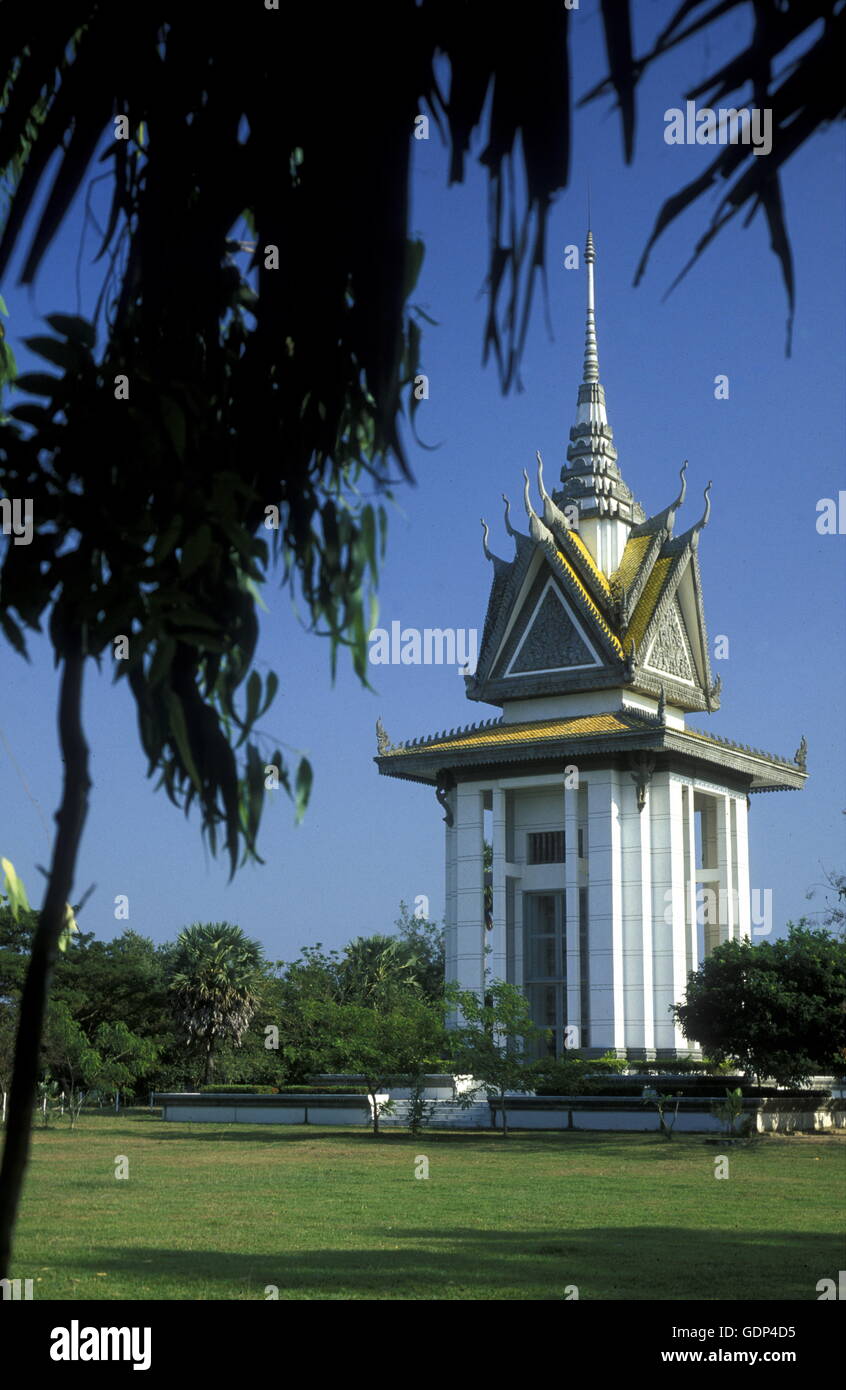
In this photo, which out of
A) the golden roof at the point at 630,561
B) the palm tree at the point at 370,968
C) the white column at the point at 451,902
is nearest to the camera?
the white column at the point at 451,902

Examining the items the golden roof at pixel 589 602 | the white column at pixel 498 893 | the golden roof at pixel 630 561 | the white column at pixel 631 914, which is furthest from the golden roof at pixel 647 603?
the white column at pixel 498 893

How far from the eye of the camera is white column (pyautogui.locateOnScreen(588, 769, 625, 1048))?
4366 cm

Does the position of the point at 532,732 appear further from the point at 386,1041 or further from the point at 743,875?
the point at 386,1041

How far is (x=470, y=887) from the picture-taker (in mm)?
47500

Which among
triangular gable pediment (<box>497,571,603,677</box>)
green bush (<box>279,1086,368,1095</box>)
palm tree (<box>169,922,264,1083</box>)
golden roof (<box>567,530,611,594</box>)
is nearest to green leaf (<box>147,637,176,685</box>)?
green bush (<box>279,1086,368,1095</box>)

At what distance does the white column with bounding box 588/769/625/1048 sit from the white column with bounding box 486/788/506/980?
305cm

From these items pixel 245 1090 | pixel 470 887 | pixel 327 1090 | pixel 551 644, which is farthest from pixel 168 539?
pixel 551 644

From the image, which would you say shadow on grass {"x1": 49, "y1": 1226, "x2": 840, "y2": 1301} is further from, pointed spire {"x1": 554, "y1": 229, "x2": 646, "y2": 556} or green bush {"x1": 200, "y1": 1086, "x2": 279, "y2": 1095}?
pointed spire {"x1": 554, "y1": 229, "x2": 646, "y2": 556}

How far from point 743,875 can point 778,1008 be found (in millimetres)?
17940

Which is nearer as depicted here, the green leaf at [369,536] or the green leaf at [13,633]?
the green leaf at [13,633]

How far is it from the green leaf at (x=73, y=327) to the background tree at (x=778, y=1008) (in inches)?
1163

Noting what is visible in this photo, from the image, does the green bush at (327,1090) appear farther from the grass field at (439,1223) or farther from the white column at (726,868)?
the white column at (726,868)

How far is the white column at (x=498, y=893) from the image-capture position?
46.5 m

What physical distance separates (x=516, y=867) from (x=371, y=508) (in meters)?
44.5
